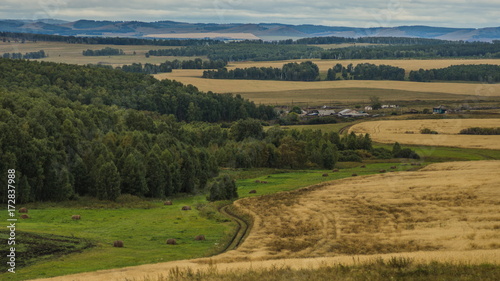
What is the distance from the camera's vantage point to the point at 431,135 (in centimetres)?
14038

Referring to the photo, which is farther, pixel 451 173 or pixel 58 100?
pixel 58 100

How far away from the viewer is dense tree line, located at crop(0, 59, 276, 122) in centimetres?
16430

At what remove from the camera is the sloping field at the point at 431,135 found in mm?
129250

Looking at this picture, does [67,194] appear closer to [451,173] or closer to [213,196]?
[213,196]

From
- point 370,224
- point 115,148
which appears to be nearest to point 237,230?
point 370,224

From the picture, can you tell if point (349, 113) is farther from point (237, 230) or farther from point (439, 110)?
point (237, 230)

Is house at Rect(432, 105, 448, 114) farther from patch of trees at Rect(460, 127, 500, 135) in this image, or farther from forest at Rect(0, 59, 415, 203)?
forest at Rect(0, 59, 415, 203)

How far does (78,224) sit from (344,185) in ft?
120

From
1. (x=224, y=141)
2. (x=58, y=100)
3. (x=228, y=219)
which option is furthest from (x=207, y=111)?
(x=228, y=219)

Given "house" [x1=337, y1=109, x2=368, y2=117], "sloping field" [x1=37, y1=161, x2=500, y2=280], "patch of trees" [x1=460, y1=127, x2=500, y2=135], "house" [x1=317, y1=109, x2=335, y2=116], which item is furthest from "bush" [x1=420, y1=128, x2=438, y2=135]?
"sloping field" [x1=37, y1=161, x2=500, y2=280]

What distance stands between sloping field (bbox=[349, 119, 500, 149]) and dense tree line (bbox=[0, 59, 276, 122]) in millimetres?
40528

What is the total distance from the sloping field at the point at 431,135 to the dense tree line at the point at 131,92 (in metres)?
40.5

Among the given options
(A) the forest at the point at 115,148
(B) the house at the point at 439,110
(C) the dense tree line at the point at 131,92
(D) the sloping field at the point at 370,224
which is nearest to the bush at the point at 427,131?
(A) the forest at the point at 115,148

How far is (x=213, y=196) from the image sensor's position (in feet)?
270
